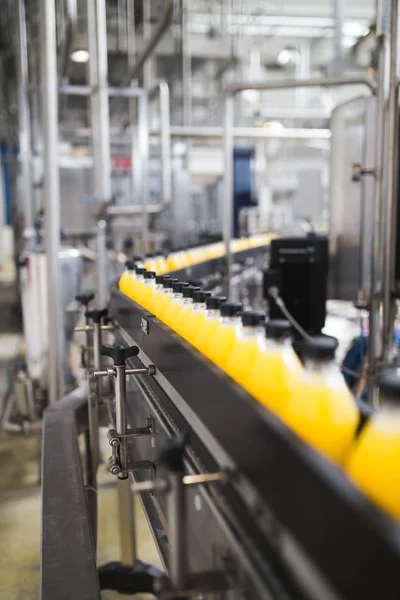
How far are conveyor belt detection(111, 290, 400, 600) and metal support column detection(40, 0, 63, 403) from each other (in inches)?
74.0

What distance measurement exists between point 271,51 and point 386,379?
9862 mm

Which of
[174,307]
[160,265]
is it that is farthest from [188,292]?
[160,265]

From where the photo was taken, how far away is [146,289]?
66.5 inches

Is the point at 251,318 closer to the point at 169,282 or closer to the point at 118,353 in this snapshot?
the point at 118,353

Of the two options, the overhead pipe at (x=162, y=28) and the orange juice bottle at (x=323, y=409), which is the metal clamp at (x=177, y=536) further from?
the overhead pipe at (x=162, y=28)

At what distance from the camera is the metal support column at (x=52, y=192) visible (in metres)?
2.63

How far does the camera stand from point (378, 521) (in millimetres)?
493

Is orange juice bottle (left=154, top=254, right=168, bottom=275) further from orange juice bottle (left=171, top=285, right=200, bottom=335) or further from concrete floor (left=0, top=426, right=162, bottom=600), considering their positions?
orange juice bottle (left=171, top=285, right=200, bottom=335)

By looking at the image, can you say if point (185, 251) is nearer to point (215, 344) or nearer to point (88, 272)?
point (215, 344)

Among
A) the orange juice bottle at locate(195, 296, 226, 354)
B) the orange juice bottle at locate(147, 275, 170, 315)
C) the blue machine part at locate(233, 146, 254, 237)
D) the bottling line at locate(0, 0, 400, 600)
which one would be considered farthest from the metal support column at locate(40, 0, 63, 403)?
the blue machine part at locate(233, 146, 254, 237)

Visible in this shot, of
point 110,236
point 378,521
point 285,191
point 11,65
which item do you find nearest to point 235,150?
point 285,191

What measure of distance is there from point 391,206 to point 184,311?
44.6 inches

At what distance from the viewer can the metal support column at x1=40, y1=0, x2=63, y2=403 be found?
263 centimetres

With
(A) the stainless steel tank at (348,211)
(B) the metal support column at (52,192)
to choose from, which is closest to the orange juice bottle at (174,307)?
(B) the metal support column at (52,192)
